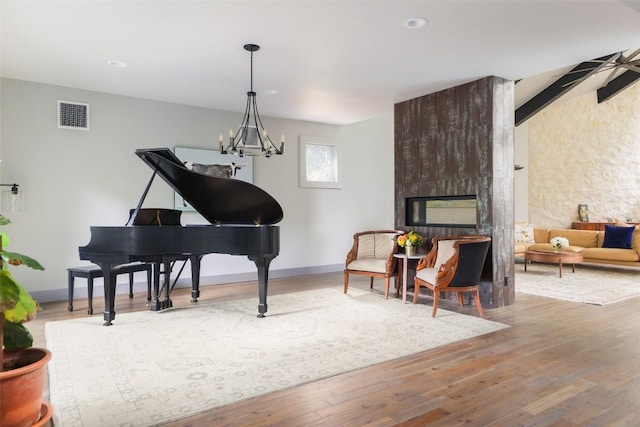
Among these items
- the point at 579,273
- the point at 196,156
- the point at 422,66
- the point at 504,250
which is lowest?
the point at 579,273

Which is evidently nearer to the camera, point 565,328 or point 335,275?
point 565,328

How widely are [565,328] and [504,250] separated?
3.74 ft

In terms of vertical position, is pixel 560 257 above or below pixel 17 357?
below

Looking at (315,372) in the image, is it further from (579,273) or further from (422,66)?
(579,273)

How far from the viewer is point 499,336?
354 cm

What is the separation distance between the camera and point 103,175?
536 cm

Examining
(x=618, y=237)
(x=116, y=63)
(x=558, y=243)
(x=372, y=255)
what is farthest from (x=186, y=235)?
(x=618, y=237)

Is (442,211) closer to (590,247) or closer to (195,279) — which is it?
(195,279)

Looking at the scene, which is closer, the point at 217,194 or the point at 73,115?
the point at 217,194

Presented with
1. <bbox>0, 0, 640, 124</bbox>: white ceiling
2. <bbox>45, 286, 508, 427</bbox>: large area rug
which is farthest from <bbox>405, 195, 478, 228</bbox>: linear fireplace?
Answer: <bbox>0, 0, 640, 124</bbox>: white ceiling

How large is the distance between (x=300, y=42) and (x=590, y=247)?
290 inches

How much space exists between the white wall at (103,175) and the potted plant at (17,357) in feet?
13.5

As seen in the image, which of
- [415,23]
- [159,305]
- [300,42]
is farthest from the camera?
[159,305]

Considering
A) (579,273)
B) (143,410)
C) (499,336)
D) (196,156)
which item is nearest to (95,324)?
(143,410)
